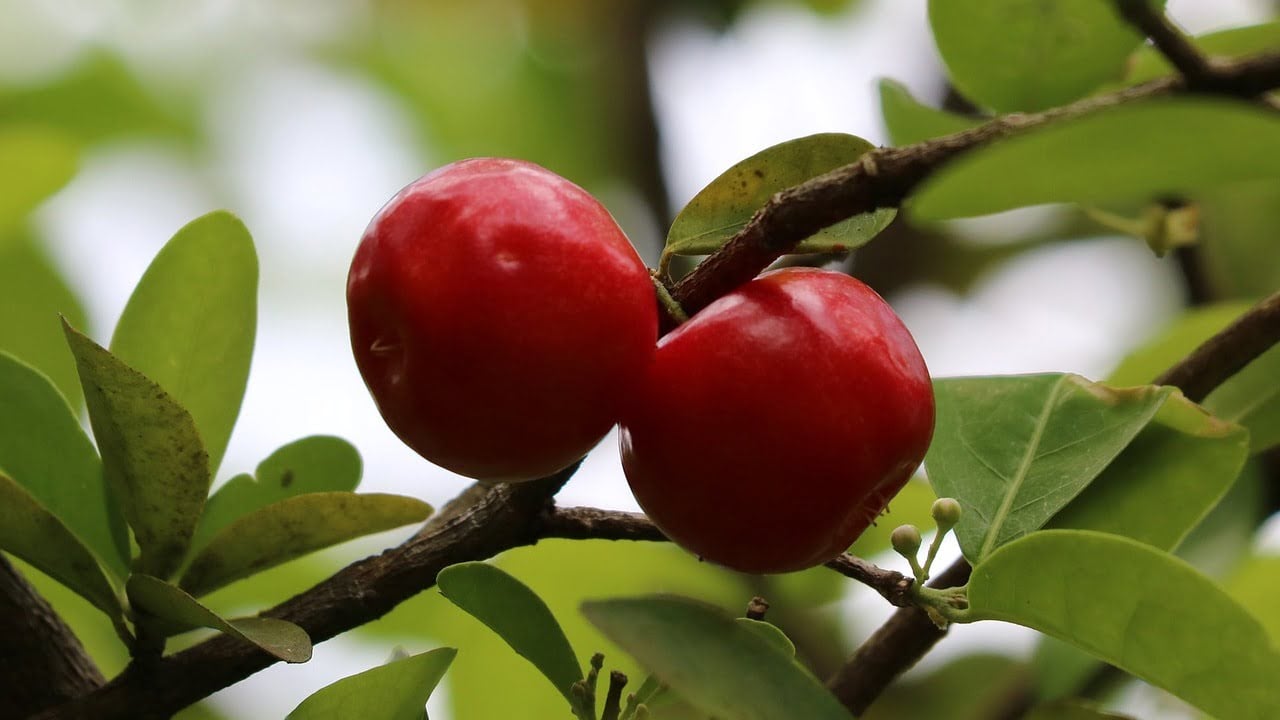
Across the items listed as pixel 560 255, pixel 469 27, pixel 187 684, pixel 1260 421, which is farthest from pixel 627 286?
pixel 469 27

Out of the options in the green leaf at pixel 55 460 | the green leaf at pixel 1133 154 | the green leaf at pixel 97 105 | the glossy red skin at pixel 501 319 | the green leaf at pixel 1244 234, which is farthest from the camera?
the green leaf at pixel 97 105

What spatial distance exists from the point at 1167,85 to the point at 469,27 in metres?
2.77

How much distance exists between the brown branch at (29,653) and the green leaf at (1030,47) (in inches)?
35.2

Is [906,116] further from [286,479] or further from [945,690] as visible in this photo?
[945,690]

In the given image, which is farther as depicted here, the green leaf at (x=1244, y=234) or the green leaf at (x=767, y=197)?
the green leaf at (x=1244, y=234)

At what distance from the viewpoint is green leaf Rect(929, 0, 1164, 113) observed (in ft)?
3.32

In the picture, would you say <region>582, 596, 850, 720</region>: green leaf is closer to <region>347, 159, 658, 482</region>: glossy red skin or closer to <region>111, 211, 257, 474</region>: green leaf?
<region>347, 159, 658, 482</region>: glossy red skin

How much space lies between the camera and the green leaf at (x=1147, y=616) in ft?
2.46

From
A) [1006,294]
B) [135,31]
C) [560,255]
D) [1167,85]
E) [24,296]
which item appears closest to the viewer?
[1167,85]

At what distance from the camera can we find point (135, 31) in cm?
317

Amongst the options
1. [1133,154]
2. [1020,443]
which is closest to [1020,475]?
[1020,443]

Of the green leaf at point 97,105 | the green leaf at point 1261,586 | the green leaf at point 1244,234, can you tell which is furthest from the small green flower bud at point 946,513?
the green leaf at point 97,105

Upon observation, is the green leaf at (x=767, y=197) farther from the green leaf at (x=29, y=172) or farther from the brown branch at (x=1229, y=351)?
the green leaf at (x=29, y=172)

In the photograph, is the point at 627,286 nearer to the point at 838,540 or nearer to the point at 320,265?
the point at 838,540
